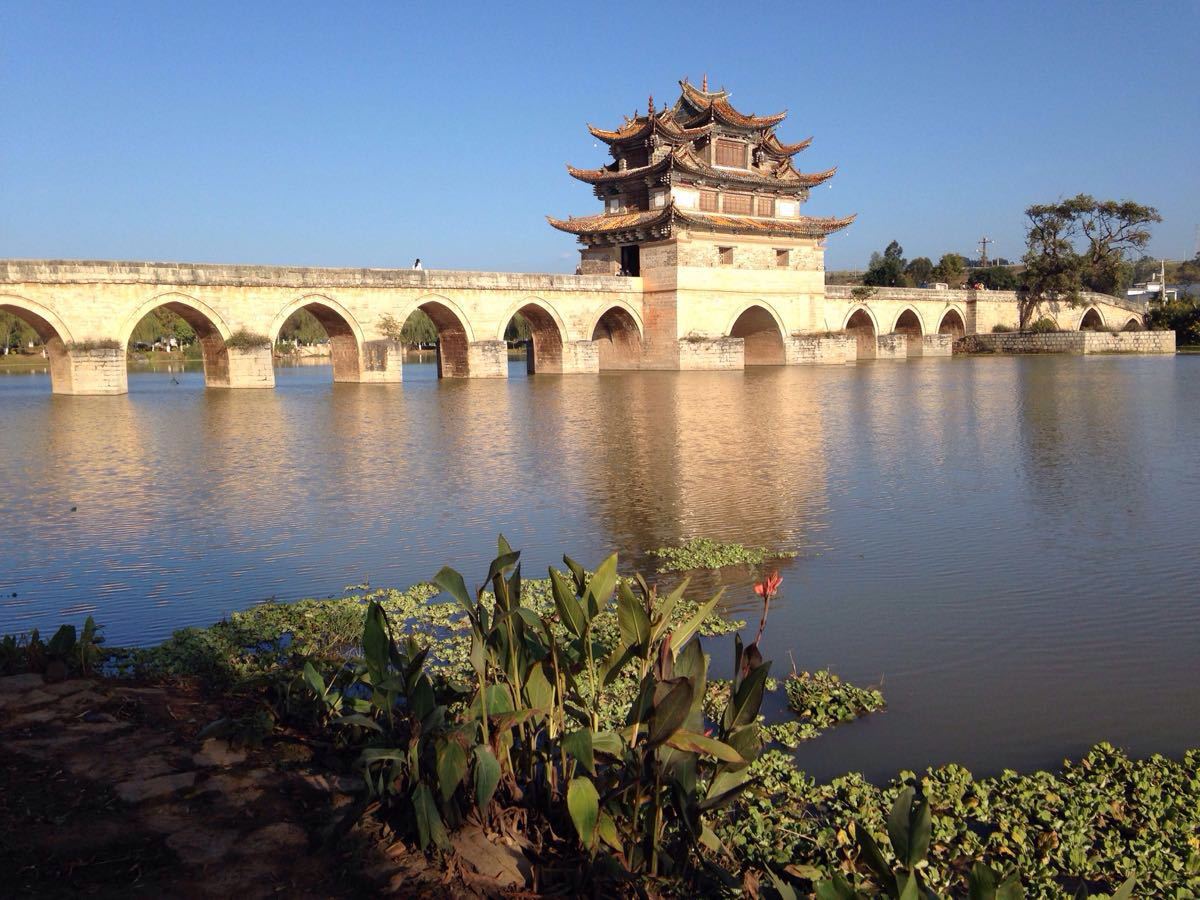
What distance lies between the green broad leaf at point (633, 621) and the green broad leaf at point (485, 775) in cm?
50

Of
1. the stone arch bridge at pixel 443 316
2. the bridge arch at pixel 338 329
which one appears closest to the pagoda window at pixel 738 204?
the stone arch bridge at pixel 443 316

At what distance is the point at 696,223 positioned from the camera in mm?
32438

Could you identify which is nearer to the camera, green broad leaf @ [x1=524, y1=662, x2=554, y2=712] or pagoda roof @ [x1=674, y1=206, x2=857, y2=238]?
green broad leaf @ [x1=524, y1=662, x2=554, y2=712]

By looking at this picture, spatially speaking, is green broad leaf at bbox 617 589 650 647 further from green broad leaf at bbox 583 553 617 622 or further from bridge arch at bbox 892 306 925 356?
bridge arch at bbox 892 306 925 356

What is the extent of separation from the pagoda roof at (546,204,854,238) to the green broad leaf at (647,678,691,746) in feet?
99.6

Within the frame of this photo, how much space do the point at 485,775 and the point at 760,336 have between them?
118 feet

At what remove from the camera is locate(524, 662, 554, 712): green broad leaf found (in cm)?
281

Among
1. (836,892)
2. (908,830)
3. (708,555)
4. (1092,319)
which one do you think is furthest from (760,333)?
(836,892)

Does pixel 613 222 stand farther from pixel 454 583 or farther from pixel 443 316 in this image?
pixel 454 583

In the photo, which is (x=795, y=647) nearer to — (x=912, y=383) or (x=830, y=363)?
(x=912, y=383)

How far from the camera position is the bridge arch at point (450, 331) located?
97.3 feet

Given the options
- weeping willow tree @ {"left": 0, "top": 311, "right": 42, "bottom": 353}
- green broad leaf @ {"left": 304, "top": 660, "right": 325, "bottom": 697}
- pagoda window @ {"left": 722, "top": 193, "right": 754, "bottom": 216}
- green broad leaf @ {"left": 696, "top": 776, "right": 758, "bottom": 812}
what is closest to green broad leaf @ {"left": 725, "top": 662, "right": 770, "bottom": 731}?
green broad leaf @ {"left": 696, "top": 776, "right": 758, "bottom": 812}

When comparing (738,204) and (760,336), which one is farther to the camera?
(760,336)

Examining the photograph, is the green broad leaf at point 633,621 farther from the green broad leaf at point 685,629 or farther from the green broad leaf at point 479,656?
the green broad leaf at point 479,656
